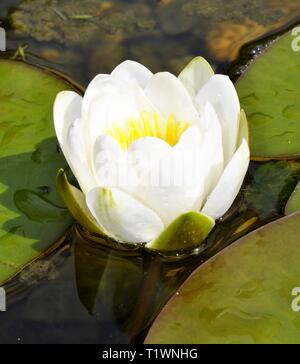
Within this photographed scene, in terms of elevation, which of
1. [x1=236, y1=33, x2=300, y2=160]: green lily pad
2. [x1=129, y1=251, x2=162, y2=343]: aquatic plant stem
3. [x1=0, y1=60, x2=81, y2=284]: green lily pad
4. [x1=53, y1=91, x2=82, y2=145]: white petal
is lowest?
[x1=129, y1=251, x2=162, y2=343]: aquatic plant stem

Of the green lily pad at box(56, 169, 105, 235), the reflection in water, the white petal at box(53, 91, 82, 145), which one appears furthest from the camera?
the reflection in water

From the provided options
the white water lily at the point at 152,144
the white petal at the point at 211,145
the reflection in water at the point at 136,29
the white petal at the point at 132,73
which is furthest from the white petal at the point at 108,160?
the reflection in water at the point at 136,29

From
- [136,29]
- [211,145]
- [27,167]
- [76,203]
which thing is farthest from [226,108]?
[136,29]

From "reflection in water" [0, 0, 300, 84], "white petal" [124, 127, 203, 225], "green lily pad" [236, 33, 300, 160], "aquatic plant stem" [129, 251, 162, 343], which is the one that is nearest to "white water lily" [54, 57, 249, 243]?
"white petal" [124, 127, 203, 225]

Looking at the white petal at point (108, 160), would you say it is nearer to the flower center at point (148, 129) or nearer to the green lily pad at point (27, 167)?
the flower center at point (148, 129)

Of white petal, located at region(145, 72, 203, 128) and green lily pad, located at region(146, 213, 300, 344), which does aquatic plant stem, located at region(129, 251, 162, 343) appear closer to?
green lily pad, located at region(146, 213, 300, 344)

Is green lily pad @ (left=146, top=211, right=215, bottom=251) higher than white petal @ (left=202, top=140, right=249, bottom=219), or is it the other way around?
white petal @ (left=202, top=140, right=249, bottom=219)
